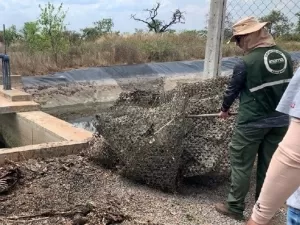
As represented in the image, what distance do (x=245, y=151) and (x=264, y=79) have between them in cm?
68

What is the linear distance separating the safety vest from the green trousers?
5.8 inches

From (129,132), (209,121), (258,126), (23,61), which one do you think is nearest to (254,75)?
(258,126)

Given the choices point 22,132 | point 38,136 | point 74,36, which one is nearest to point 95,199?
point 38,136

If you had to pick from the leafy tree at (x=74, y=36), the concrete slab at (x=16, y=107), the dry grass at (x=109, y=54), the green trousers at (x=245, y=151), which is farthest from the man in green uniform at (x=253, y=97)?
the leafy tree at (x=74, y=36)

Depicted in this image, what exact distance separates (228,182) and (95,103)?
342 inches

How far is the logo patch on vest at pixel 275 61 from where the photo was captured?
3951mm

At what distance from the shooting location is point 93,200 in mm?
4270

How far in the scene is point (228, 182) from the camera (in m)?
5.13

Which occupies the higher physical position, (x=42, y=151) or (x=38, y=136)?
(x=42, y=151)

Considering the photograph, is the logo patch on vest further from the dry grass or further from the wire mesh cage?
the dry grass

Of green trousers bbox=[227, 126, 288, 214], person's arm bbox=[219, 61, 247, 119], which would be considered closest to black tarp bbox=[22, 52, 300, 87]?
green trousers bbox=[227, 126, 288, 214]

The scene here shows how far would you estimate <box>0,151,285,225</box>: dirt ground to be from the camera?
3.86m

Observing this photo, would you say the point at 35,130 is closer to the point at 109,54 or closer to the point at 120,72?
the point at 120,72

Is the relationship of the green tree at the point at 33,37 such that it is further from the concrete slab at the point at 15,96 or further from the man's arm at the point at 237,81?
the man's arm at the point at 237,81
